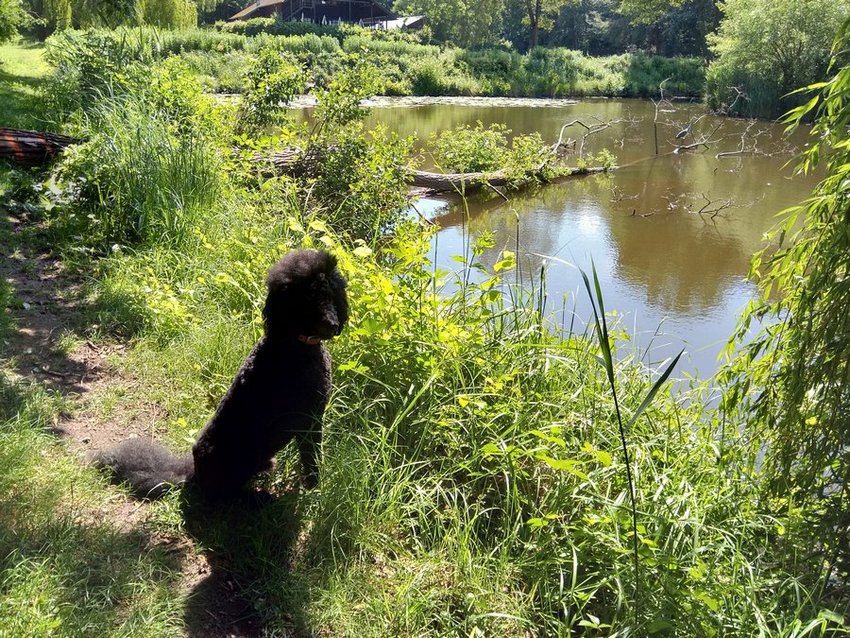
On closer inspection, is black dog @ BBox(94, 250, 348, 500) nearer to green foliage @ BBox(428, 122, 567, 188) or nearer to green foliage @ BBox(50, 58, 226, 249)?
green foliage @ BBox(50, 58, 226, 249)

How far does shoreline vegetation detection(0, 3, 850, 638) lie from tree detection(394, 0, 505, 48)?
4794 cm

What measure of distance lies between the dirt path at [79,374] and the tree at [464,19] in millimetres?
47554

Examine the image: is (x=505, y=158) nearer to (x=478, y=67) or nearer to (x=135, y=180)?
(x=135, y=180)

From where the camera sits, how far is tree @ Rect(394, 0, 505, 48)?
4781 cm

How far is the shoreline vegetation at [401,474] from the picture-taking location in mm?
2447

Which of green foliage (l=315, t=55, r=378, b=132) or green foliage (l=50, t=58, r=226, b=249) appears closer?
green foliage (l=50, t=58, r=226, b=249)

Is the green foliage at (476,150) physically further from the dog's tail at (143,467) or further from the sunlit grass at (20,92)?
the dog's tail at (143,467)

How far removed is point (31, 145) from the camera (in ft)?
22.7

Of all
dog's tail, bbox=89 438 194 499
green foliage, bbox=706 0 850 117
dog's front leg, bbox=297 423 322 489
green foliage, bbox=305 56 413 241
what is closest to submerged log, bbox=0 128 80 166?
green foliage, bbox=305 56 413 241

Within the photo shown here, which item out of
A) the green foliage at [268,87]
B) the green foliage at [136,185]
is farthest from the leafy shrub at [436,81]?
the green foliage at [136,185]

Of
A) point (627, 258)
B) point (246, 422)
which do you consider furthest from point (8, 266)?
point (627, 258)

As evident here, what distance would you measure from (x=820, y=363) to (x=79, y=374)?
3980 mm

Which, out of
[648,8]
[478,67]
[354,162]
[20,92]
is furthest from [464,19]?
[354,162]

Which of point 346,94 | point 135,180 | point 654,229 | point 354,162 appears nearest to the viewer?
point 135,180
